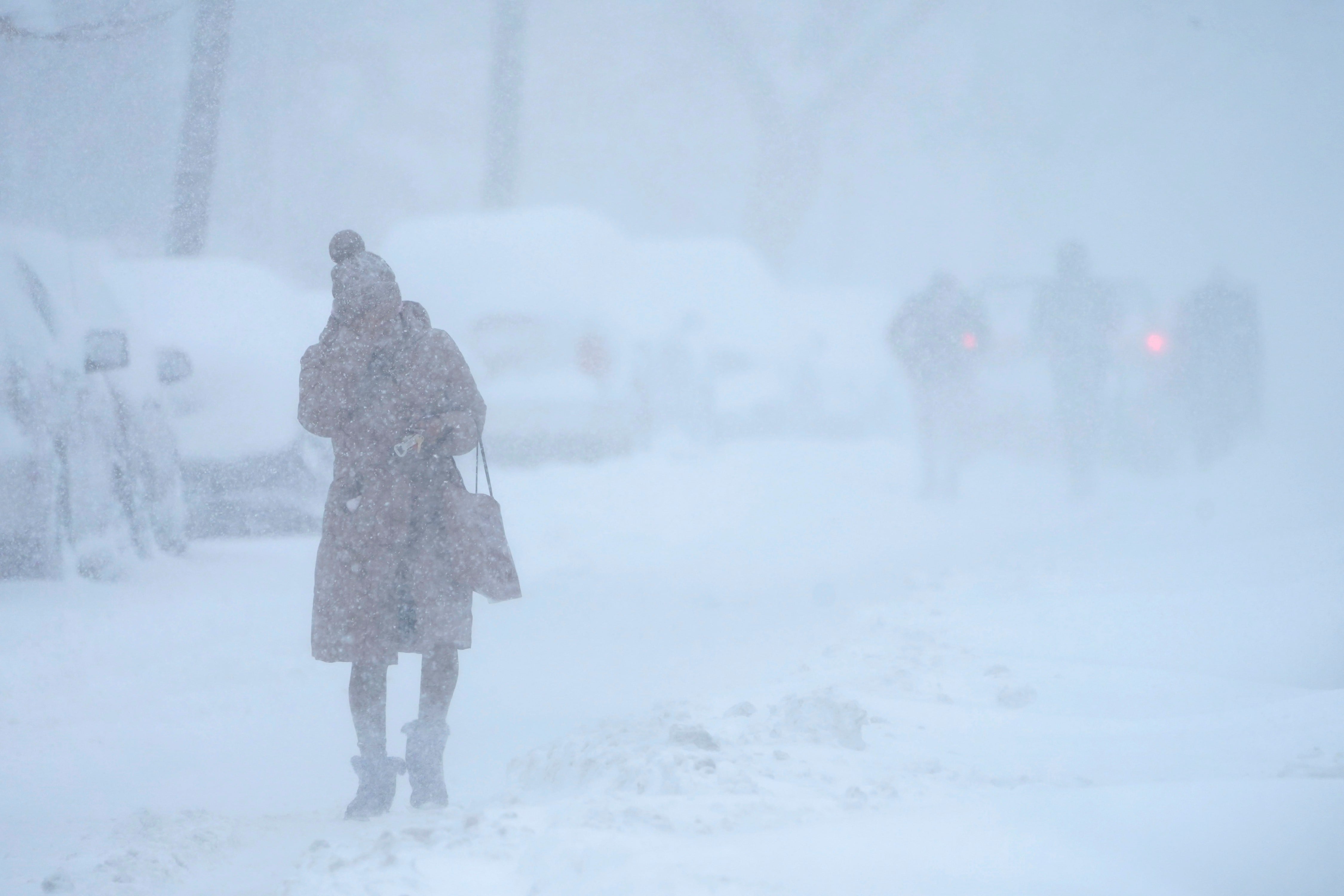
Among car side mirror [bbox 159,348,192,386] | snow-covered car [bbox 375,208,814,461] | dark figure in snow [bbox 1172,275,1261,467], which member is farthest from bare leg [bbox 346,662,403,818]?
dark figure in snow [bbox 1172,275,1261,467]

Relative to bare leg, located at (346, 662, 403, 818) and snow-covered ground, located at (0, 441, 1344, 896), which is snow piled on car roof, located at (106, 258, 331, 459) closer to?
snow-covered ground, located at (0, 441, 1344, 896)

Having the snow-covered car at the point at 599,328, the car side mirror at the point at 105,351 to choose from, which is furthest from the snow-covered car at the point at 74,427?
the snow-covered car at the point at 599,328

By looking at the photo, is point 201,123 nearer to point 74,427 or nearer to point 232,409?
point 232,409

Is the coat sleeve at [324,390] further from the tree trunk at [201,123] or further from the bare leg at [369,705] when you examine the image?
the tree trunk at [201,123]

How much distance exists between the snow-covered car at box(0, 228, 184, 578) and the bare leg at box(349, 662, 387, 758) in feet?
10.8

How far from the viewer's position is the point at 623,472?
771cm

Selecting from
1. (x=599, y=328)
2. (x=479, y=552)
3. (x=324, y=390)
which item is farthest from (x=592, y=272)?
(x=479, y=552)

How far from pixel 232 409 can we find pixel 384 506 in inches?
163

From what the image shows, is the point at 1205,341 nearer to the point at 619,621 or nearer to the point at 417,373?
the point at 619,621

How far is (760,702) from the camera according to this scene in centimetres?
415

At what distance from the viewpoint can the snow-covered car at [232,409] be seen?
6738 mm

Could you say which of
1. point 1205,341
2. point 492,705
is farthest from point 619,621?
point 1205,341

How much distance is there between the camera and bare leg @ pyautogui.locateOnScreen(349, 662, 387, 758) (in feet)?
10.5

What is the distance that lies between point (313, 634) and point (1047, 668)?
115 inches
